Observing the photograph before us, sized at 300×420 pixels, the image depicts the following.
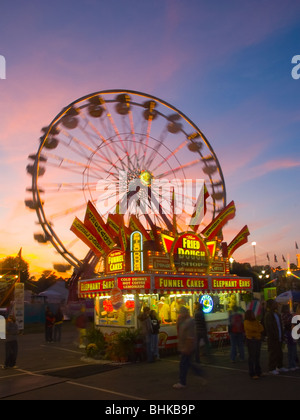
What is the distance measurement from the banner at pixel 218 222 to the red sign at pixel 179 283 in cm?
298

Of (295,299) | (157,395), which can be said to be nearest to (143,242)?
(157,395)

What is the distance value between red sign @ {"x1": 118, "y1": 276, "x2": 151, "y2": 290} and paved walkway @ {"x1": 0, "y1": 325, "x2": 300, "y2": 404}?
98.1 inches

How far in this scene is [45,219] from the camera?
20.2 meters

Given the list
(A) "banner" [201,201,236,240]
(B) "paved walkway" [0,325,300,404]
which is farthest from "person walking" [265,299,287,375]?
(A) "banner" [201,201,236,240]

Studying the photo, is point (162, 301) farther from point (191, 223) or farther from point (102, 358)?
point (191, 223)

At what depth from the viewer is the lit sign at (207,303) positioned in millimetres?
17688

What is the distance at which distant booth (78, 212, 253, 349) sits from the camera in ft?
48.5

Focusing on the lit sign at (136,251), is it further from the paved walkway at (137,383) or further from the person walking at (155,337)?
the paved walkway at (137,383)

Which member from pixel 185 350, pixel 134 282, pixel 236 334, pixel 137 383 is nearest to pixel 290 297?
pixel 236 334

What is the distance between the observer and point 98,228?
54.6ft

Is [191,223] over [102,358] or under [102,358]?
over

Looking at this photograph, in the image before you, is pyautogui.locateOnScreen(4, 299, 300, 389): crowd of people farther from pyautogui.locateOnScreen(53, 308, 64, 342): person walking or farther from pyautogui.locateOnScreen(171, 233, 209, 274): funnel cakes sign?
pyautogui.locateOnScreen(53, 308, 64, 342): person walking

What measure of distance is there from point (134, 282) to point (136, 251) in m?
1.25

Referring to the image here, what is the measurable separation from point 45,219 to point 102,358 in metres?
8.44
